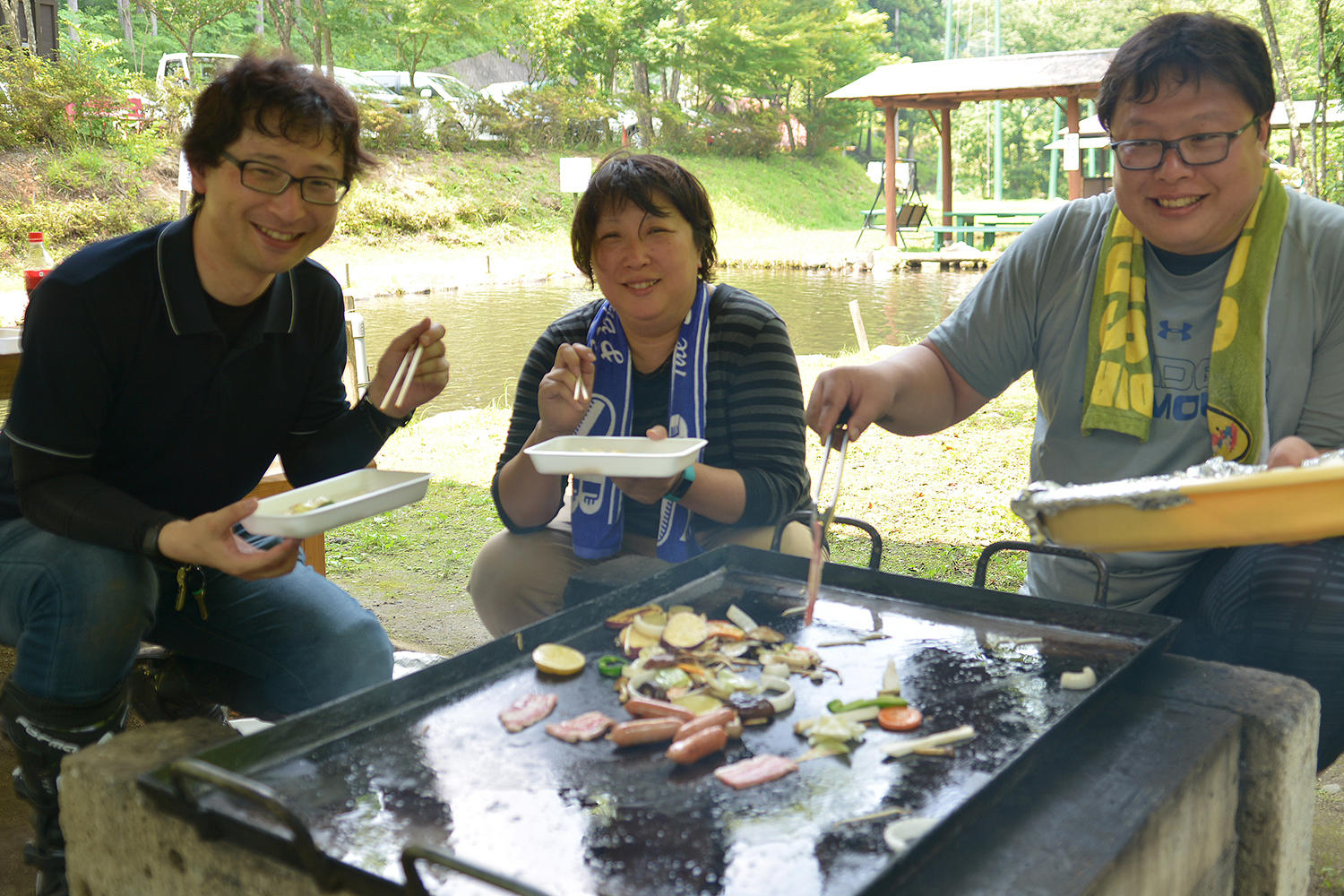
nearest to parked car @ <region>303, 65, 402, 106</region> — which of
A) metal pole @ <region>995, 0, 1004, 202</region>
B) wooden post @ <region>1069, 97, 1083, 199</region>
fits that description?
metal pole @ <region>995, 0, 1004, 202</region>

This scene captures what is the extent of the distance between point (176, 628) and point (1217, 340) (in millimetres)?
2020

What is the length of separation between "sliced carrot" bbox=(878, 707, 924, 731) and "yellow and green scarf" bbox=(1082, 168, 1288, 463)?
905mm

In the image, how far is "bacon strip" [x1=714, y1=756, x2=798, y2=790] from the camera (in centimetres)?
134

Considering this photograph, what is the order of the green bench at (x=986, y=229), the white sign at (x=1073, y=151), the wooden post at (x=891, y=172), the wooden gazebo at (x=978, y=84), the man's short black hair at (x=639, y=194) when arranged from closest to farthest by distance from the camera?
the man's short black hair at (x=639, y=194) → the white sign at (x=1073, y=151) → the wooden gazebo at (x=978, y=84) → the green bench at (x=986, y=229) → the wooden post at (x=891, y=172)

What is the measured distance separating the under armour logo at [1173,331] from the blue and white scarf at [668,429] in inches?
36.5

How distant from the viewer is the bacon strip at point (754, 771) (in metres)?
1.34

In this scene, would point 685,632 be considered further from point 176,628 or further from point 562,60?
point 562,60

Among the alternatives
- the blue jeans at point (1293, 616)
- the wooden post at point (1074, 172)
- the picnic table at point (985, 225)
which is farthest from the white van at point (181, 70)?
the blue jeans at point (1293, 616)

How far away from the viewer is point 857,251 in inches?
715

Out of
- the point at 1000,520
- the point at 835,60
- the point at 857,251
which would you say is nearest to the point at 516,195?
the point at 857,251

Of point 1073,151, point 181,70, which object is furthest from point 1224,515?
point 181,70

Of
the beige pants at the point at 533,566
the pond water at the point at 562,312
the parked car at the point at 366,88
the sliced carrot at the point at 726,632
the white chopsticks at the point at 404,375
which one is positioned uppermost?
the parked car at the point at 366,88

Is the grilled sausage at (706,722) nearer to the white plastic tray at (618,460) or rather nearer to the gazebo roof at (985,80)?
the white plastic tray at (618,460)

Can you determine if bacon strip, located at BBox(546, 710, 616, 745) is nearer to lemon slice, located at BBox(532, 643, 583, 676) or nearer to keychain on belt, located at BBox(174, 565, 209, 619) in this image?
lemon slice, located at BBox(532, 643, 583, 676)
